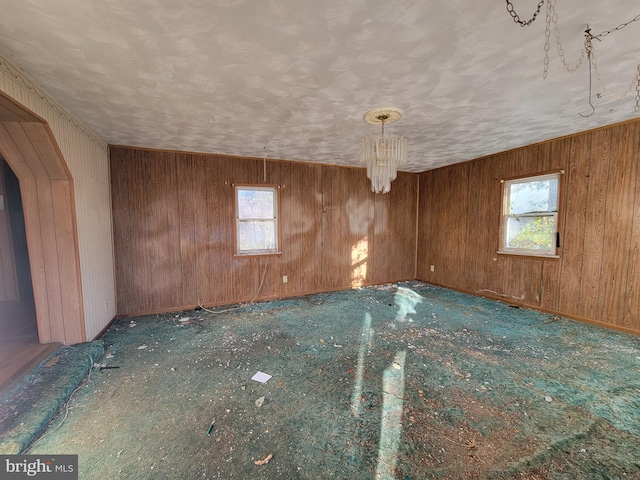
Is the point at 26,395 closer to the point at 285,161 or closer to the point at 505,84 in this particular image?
the point at 285,161

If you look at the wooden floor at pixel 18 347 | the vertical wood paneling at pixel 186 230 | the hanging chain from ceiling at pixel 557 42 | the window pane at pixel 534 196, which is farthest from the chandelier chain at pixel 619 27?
the wooden floor at pixel 18 347

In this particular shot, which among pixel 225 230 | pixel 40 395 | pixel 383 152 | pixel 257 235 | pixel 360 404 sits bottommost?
pixel 360 404

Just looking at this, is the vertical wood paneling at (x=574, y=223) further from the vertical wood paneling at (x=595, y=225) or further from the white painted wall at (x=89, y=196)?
the white painted wall at (x=89, y=196)

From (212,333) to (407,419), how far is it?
238 centimetres

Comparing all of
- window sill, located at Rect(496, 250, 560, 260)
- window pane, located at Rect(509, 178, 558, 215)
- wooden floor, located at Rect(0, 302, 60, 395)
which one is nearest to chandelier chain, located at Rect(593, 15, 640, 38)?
window pane, located at Rect(509, 178, 558, 215)

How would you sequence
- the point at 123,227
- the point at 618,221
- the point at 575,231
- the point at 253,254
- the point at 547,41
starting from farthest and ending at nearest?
the point at 253,254 < the point at 123,227 < the point at 575,231 < the point at 618,221 < the point at 547,41

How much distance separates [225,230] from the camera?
419cm

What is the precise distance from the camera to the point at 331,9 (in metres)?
1.34

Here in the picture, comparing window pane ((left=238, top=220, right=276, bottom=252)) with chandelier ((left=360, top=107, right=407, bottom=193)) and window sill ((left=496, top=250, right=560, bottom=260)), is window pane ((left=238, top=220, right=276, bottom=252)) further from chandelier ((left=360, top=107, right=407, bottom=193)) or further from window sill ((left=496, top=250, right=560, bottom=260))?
window sill ((left=496, top=250, right=560, bottom=260))

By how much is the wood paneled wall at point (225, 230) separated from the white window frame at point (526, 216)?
194cm

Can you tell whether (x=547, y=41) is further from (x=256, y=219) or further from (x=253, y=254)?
(x=253, y=254)

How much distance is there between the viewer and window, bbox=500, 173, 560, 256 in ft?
11.9

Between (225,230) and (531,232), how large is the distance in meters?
4.80

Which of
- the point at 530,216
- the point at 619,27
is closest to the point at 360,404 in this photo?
the point at 619,27
